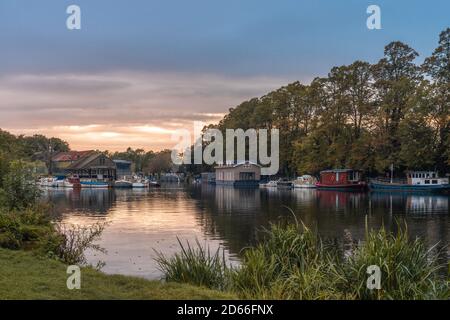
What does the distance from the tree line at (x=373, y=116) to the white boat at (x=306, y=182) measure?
151 centimetres

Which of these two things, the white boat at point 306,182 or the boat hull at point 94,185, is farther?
the boat hull at point 94,185

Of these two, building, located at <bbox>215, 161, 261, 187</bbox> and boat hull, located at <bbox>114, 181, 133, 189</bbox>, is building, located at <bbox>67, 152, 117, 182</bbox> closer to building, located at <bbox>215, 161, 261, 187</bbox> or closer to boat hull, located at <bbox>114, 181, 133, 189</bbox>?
boat hull, located at <bbox>114, 181, 133, 189</bbox>

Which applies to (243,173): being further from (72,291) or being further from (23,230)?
(72,291)

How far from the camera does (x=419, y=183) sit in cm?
6794

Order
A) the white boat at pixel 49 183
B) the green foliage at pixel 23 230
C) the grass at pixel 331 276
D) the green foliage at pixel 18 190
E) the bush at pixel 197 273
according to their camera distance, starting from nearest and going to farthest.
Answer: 1. the grass at pixel 331 276
2. the bush at pixel 197 273
3. the green foliage at pixel 23 230
4. the green foliage at pixel 18 190
5. the white boat at pixel 49 183

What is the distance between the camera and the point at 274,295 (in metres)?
10.2

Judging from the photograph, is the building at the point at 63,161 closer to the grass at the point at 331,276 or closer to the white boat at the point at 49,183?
the white boat at the point at 49,183

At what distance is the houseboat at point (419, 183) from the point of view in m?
66.5

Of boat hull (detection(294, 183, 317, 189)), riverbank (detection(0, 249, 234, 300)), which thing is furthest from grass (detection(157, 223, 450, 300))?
boat hull (detection(294, 183, 317, 189))

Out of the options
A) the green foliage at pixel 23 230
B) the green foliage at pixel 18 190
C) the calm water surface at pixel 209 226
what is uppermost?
the green foliage at pixel 18 190

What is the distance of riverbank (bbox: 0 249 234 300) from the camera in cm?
1000

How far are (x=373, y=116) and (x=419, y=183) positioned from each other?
11428 millimetres

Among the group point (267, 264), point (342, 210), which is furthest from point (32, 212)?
point (342, 210)

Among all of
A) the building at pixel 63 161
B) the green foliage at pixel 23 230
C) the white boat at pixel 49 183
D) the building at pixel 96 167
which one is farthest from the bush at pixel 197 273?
the building at pixel 63 161
